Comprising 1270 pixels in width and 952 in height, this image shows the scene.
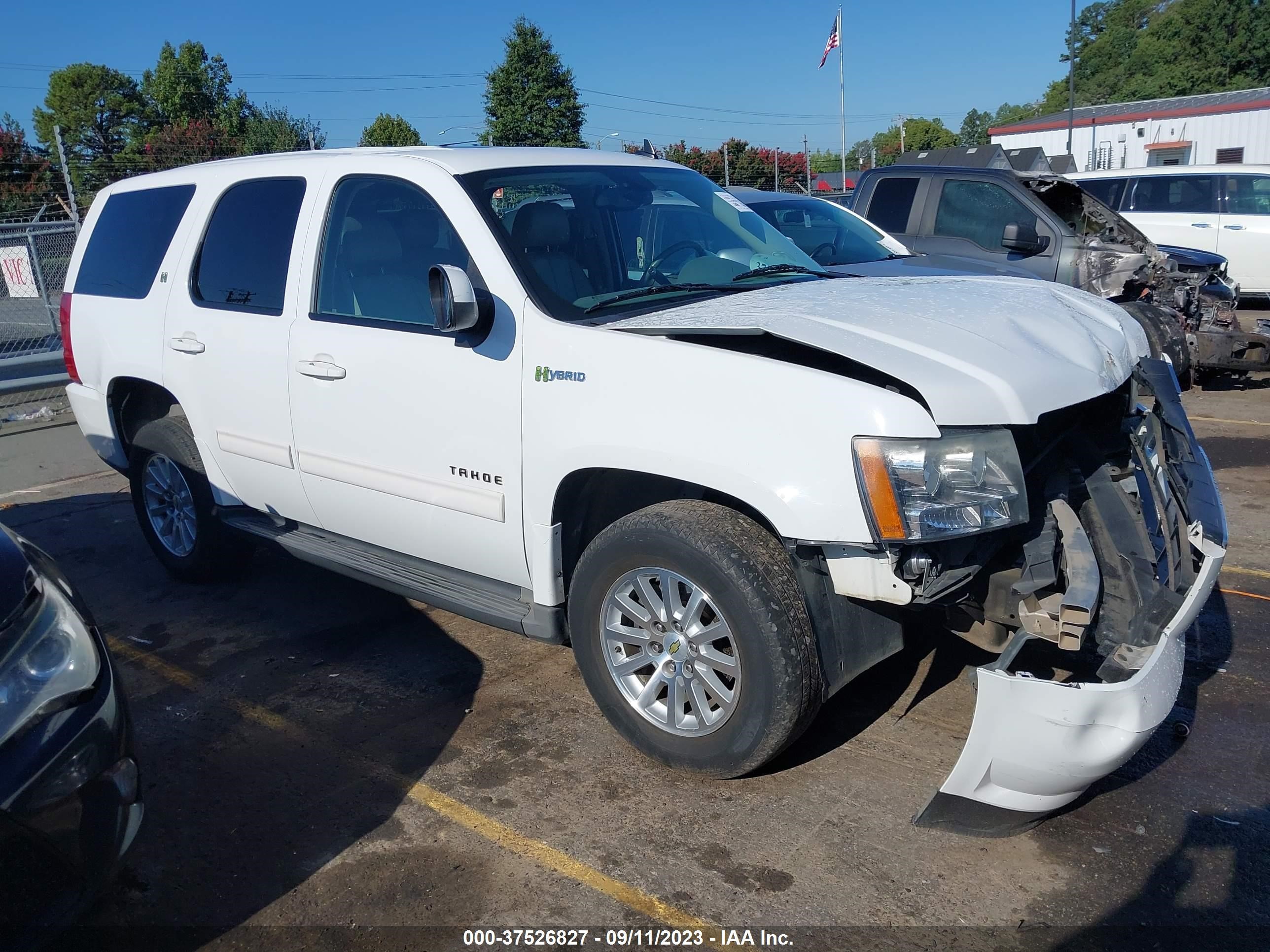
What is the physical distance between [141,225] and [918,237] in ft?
21.6

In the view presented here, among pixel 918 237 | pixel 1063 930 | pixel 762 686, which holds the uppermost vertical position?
pixel 918 237

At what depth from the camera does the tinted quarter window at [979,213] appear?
9.12 meters

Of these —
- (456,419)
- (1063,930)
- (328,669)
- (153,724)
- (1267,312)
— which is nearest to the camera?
(1063,930)

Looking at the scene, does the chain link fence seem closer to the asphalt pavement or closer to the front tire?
the asphalt pavement

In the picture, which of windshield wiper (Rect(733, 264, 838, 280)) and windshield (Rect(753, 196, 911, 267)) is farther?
windshield (Rect(753, 196, 911, 267))

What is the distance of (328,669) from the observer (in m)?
4.62

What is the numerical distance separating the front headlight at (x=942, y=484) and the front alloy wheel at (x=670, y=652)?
2.20ft

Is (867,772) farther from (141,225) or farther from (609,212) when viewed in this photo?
(141,225)

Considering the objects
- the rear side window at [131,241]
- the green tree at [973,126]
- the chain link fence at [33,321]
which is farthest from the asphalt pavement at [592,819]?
the green tree at [973,126]

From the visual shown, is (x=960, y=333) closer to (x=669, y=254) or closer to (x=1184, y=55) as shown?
(x=669, y=254)

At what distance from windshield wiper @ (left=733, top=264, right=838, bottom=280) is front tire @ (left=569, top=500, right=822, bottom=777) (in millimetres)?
1289

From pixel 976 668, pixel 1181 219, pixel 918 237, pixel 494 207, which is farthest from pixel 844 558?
pixel 1181 219

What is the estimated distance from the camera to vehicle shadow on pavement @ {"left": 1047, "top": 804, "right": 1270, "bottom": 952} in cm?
272

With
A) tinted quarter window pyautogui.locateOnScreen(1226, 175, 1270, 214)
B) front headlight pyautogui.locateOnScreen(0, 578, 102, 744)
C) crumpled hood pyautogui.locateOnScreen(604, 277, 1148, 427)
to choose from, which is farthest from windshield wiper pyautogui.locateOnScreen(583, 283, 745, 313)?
tinted quarter window pyautogui.locateOnScreen(1226, 175, 1270, 214)
